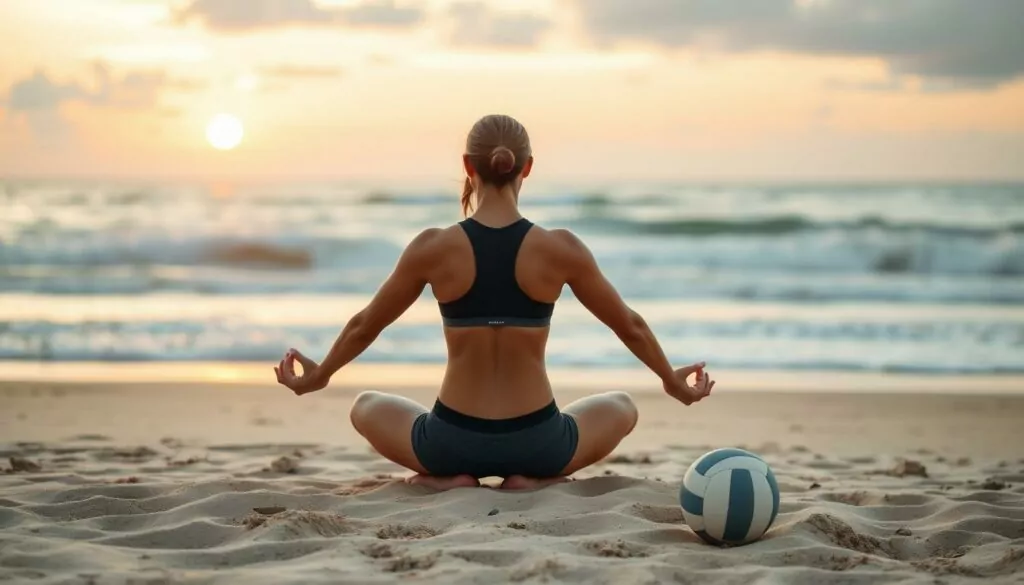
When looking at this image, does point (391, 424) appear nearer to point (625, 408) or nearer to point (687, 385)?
point (625, 408)

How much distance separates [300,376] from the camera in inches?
194

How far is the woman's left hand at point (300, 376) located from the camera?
4.89 meters

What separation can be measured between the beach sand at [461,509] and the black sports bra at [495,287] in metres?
0.75

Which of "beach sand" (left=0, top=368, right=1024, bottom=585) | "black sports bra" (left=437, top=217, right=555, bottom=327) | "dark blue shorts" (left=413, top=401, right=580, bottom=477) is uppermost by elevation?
"black sports bra" (left=437, top=217, right=555, bottom=327)

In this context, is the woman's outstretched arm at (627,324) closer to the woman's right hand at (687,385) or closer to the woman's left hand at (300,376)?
the woman's right hand at (687,385)

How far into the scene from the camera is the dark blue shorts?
4.90 metres

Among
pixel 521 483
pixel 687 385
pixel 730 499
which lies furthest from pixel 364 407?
pixel 730 499

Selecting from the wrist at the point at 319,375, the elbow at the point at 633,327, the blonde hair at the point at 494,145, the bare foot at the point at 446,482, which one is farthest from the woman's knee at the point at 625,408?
the wrist at the point at 319,375

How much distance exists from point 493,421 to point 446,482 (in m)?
0.43

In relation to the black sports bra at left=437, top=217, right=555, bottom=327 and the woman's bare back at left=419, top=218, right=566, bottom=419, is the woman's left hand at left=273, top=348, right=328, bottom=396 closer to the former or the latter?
the woman's bare back at left=419, top=218, right=566, bottom=419

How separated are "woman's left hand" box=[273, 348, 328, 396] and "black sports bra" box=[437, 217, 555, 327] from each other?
638mm

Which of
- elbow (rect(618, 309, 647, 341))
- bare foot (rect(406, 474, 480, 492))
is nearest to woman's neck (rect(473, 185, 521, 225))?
elbow (rect(618, 309, 647, 341))

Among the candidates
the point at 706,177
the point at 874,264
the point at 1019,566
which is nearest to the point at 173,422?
the point at 1019,566

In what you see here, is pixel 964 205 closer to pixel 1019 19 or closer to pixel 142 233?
pixel 1019 19
